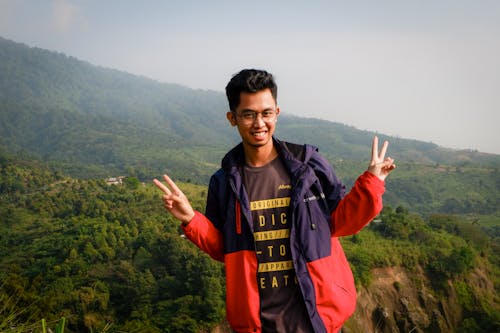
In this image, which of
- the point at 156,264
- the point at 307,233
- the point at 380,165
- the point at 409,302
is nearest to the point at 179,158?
the point at 156,264

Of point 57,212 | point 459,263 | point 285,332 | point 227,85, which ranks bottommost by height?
point 57,212

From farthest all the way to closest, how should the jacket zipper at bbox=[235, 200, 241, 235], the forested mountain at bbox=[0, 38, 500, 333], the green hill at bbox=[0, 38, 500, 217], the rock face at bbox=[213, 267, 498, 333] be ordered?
the green hill at bbox=[0, 38, 500, 217], the forested mountain at bbox=[0, 38, 500, 333], the rock face at bbox=[213, 267, 498, 333], the jacket zipper at bbox=[235, 200, 241, 235]

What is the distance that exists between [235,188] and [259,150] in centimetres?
31

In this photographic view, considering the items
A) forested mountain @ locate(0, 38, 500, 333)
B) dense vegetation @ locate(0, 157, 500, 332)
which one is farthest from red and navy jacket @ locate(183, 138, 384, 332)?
dense vegetation @ locate(0, 157, 500, 332)

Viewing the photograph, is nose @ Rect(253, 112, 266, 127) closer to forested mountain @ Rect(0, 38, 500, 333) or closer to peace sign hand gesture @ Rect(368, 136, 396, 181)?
peace sign hand gesture @ Rect(368, 136, 396, 181)

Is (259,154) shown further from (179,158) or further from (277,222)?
(179,158)

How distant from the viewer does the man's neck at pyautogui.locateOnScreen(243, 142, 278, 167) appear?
2.48 metres

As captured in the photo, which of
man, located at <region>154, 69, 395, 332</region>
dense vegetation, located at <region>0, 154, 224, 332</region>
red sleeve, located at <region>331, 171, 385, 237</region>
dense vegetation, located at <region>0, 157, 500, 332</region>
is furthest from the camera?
dense vegetation, located at <region>0, 157, 500, 332</region>

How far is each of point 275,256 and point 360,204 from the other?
2.00 feet

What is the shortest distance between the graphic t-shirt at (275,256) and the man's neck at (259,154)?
13 cm

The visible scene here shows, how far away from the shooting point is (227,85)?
2.46 m

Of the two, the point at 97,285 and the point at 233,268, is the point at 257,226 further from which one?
the point at 97,285

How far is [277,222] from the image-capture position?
233 cm

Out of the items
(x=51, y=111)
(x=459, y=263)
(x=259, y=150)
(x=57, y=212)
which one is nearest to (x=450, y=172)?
(x=459, y=263)
